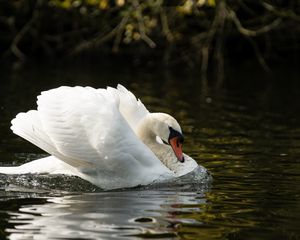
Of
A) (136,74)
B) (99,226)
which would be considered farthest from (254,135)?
(136,74)

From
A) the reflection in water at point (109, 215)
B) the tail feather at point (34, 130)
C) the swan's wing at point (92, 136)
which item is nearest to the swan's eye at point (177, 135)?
the swan's wing at point (92, 136)

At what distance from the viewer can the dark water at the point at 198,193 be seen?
7.54 m

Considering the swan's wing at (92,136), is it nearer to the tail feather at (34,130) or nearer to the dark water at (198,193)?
the tail feather at (34,130)

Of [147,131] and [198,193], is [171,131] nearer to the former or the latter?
[147,131]

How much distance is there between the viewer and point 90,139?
9156 mm

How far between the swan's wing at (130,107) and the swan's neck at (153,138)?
0.16m

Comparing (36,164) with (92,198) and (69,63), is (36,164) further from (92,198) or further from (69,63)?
(69,63)

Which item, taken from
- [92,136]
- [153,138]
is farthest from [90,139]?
[153,138]

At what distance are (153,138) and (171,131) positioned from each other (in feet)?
0.99

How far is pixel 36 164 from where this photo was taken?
32.1 ft

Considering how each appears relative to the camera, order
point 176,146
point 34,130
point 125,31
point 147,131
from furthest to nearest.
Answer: point 125,31 < point 147,131 < point 176,146 < point 34,130

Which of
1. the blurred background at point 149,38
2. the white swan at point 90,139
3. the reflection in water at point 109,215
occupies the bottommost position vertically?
the reflection in water at point 109,215

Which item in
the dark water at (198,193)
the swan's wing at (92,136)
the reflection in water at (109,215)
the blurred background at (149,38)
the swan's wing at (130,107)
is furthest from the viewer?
the blurred background at (149,38)

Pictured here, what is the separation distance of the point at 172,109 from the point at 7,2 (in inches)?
420
